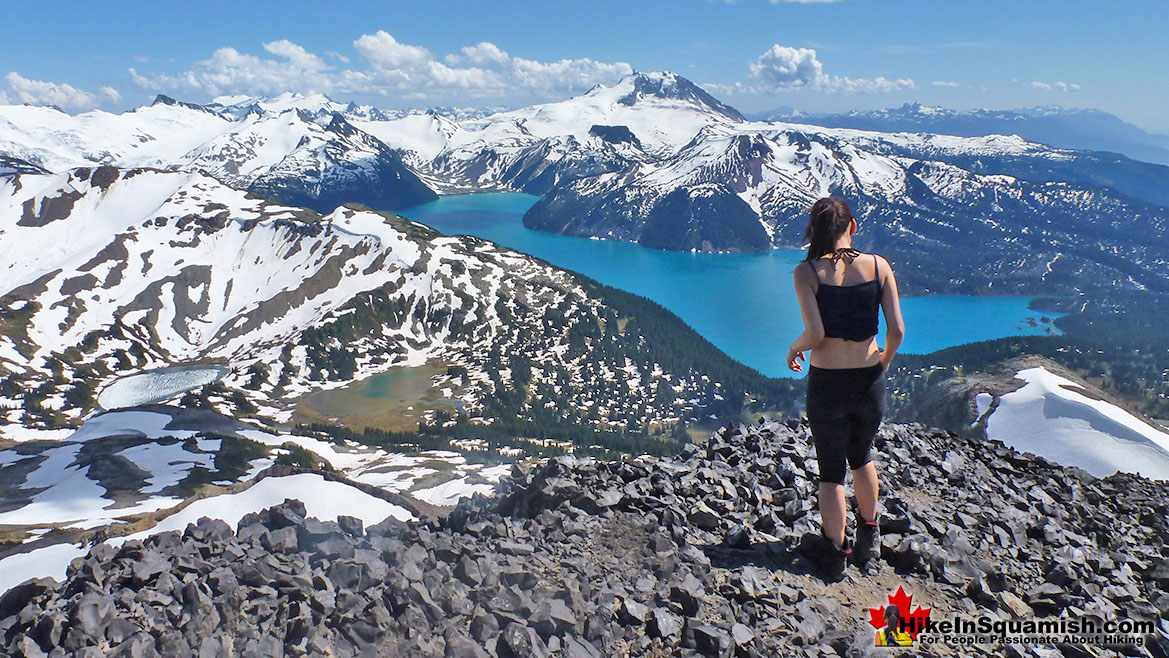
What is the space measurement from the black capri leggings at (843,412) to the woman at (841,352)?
1cm

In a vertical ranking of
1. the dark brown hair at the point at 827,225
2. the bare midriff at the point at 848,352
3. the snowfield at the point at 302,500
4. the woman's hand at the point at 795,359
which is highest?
the dark brown hair at the point at 827,225

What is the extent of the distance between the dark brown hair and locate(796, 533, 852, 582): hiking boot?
4.15 m

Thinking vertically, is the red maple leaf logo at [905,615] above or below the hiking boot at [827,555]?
below

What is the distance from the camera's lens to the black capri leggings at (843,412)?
839cm

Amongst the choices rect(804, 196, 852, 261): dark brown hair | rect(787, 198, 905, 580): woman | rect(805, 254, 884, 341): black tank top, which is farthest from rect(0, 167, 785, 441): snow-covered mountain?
rect(805, 254, 884, 341): black tank top

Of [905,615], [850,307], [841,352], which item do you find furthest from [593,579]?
[850,307]

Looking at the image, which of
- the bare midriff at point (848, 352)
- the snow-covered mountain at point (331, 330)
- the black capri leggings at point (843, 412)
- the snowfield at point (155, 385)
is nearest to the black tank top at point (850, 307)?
the bare midriff at point (848, 352)

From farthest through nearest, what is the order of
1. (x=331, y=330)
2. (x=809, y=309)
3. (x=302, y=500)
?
1. (x=331, y=330)
2. (x=302, y=500)
3. (x=809, y=309)

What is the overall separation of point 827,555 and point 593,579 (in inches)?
133

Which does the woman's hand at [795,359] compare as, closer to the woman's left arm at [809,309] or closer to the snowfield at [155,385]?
the woman's left arm at [809,309]

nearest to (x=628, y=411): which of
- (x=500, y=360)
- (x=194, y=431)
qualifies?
(x=500, y=360)

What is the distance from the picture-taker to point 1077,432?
2825 inches

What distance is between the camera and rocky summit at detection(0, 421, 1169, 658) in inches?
308

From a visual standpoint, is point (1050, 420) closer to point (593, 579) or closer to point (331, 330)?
point (593, 579)
